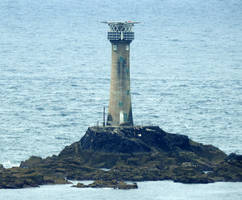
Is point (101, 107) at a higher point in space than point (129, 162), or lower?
higher

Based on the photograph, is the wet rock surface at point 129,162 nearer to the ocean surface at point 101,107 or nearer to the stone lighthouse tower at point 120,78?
the ocean surface at point 101,107

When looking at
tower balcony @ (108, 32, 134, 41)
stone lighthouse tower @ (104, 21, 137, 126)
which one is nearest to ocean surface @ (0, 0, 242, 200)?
stone lighthouse tower @ (104, 21, 137, 126)

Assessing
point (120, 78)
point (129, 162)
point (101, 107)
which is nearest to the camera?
point (129, 162)

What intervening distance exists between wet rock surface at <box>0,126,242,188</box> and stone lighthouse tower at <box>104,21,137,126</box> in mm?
2305

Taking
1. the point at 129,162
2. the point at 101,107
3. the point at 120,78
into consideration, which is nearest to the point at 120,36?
the point at 120,78

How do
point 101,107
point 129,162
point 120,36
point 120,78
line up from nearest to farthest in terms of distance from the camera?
1. point 129,162
2. point 120,78
3. point 120,36
4. point 101,107

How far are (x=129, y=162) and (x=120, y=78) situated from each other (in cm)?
871

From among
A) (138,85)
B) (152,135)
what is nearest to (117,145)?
(152,135)

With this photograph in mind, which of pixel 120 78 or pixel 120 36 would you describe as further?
pixel 120 36

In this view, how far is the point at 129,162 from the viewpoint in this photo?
94.7 m

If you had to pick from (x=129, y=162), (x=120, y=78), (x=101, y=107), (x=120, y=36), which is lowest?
(x=129, y=162)

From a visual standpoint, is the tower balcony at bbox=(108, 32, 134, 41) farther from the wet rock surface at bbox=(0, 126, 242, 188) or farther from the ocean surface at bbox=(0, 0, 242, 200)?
the ocean surface at bbox=(0, 0, 242, 200)

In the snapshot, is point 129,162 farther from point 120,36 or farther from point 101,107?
point 101,107

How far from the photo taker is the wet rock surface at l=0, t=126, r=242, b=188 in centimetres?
8969
